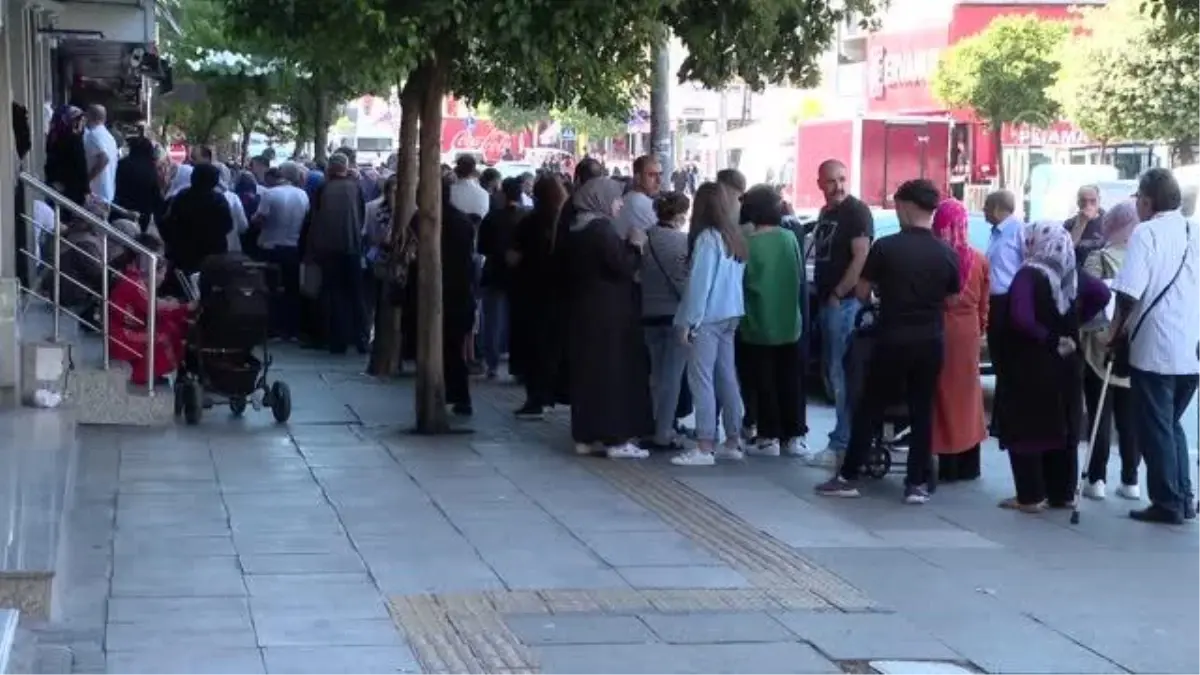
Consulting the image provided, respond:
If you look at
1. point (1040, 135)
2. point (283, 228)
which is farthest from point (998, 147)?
point (283, 228)

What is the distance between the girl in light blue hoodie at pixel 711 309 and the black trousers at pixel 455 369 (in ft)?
8.36

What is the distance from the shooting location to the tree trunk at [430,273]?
13.3 metres

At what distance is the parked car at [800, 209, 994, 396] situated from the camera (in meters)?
15.0

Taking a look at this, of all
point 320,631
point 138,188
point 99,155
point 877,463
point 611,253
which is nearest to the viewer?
point 320,631

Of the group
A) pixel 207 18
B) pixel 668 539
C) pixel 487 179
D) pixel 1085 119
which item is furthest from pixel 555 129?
pixel 668 539

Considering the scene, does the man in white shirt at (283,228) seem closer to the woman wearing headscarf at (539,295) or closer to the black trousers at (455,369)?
the woman wearing headscarf at (539,295)

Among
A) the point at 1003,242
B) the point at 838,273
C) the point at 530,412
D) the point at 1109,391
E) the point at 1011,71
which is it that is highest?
the point at 1011,71

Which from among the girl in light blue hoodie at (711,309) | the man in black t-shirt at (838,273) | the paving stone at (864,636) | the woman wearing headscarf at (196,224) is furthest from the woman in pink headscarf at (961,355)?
the woman wearing headscarf at (196,224)

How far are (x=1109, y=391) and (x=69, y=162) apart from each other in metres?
9.21

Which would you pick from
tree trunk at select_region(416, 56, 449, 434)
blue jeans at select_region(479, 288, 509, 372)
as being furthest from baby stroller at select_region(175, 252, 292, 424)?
blue jeans at select_region(479, 288, 509, 372)

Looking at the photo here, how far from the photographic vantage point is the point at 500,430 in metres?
13.9

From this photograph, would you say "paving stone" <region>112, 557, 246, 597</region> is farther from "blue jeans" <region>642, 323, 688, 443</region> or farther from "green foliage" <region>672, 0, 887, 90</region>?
"green foliage" <region>672, 0, 887, 90</region>

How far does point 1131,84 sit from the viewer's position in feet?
134

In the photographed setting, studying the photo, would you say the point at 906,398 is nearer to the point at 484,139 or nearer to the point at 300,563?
the point at 300,563
